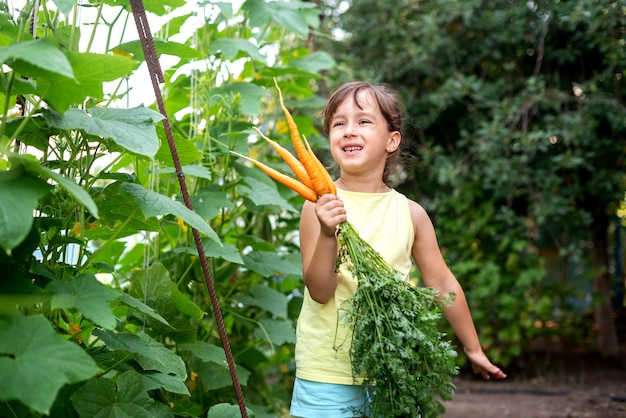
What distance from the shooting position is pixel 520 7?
14.5 ft

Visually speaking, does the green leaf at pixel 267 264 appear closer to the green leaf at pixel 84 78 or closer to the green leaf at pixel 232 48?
the green leaf at pixel 232 48

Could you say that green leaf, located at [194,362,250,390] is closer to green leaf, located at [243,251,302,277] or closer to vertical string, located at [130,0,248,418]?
green leaf, located at [243,251,302,277]

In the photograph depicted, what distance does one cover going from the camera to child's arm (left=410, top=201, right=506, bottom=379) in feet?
6.91

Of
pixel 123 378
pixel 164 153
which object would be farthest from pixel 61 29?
pixel 123 378

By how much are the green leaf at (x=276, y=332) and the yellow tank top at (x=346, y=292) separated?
0.64 metres

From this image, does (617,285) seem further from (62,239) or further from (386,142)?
(62,239)

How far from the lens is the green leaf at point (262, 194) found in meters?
2.40

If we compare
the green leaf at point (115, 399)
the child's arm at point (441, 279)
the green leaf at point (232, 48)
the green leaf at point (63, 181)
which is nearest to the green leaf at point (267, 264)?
the child's arm at point (441, 279)

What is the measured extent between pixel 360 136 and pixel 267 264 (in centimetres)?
72

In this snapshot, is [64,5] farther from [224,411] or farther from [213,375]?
[213,375]

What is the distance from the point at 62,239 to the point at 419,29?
12.3 feet

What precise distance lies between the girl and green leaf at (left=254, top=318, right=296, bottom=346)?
646 mm

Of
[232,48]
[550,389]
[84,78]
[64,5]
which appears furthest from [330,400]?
[550,389]

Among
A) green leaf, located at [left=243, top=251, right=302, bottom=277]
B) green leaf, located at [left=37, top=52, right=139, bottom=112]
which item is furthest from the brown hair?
green leaf, located at [left=37, top=52, right=139, bottom=112]
